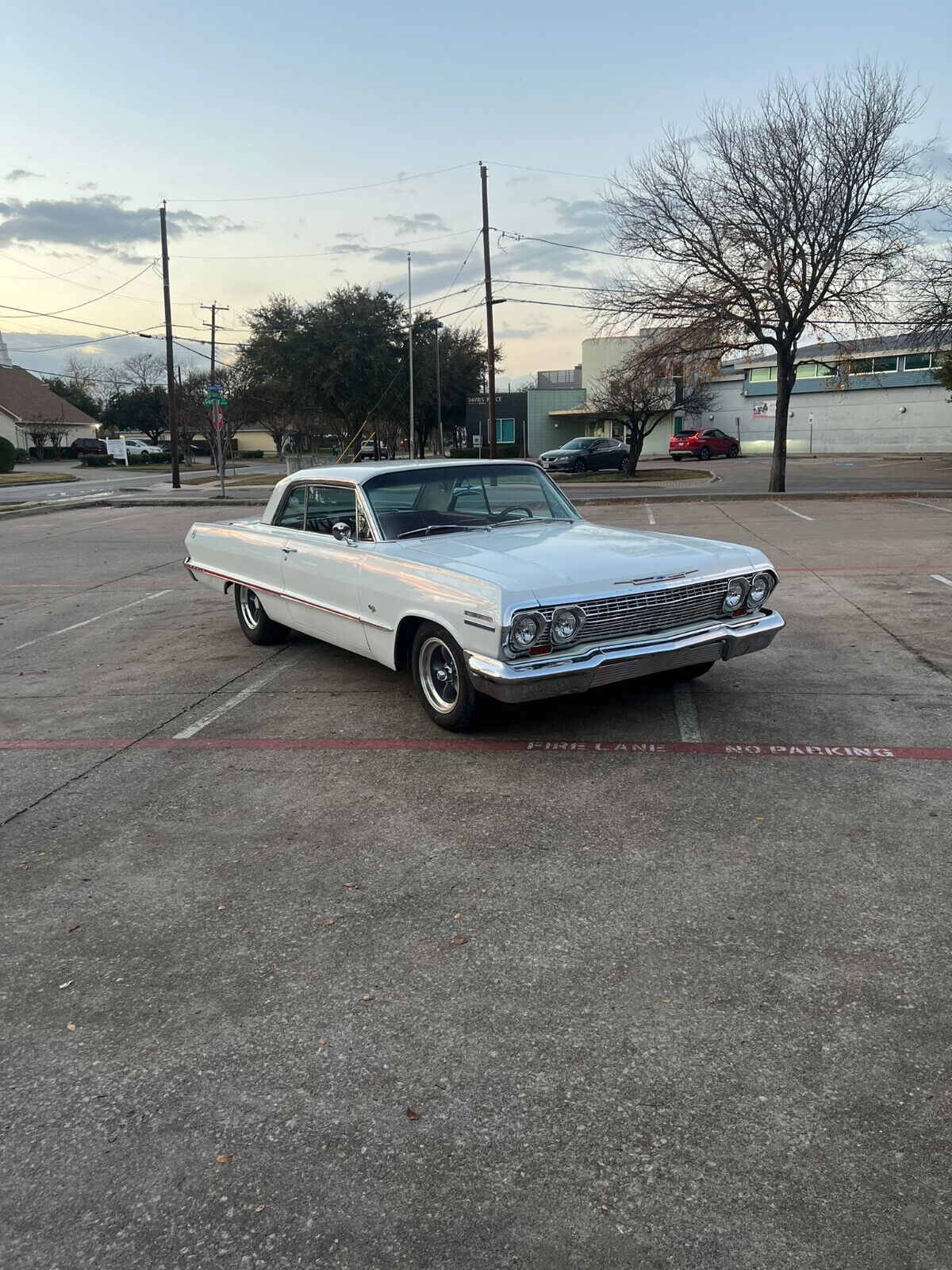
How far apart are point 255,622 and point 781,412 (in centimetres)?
2055

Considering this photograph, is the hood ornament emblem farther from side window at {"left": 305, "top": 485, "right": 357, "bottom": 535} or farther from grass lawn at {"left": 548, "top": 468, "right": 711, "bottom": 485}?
grass lawn at {"left": 548, "top": 468, "right": 711, "bottom": 485}

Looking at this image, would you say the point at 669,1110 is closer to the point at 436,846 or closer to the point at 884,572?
the point at 436,846

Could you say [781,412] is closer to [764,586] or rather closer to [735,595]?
[764,586]

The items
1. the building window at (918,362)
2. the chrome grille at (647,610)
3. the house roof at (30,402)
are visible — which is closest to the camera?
the chrome grille at (647,610)

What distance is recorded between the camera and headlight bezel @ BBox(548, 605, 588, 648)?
16.5 ft

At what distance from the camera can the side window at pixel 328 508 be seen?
659 centimetres

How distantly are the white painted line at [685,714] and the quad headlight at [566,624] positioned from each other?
95 cm

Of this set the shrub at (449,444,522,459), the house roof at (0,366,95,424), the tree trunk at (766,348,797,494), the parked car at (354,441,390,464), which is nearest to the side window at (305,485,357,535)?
the tree trunk at (766,348,797,494)

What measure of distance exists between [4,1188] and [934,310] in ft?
89.9

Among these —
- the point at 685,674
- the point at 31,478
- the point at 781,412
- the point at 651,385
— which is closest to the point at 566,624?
the point at 685,674

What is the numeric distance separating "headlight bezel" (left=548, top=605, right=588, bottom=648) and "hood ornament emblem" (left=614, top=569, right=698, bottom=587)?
0.28m

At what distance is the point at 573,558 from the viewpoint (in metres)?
5.51

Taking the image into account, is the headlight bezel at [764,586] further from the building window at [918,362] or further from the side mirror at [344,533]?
the building window at [918,362]

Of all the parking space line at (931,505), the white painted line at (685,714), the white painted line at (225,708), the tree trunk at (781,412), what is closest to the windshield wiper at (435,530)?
the white painted line at (225,708)
